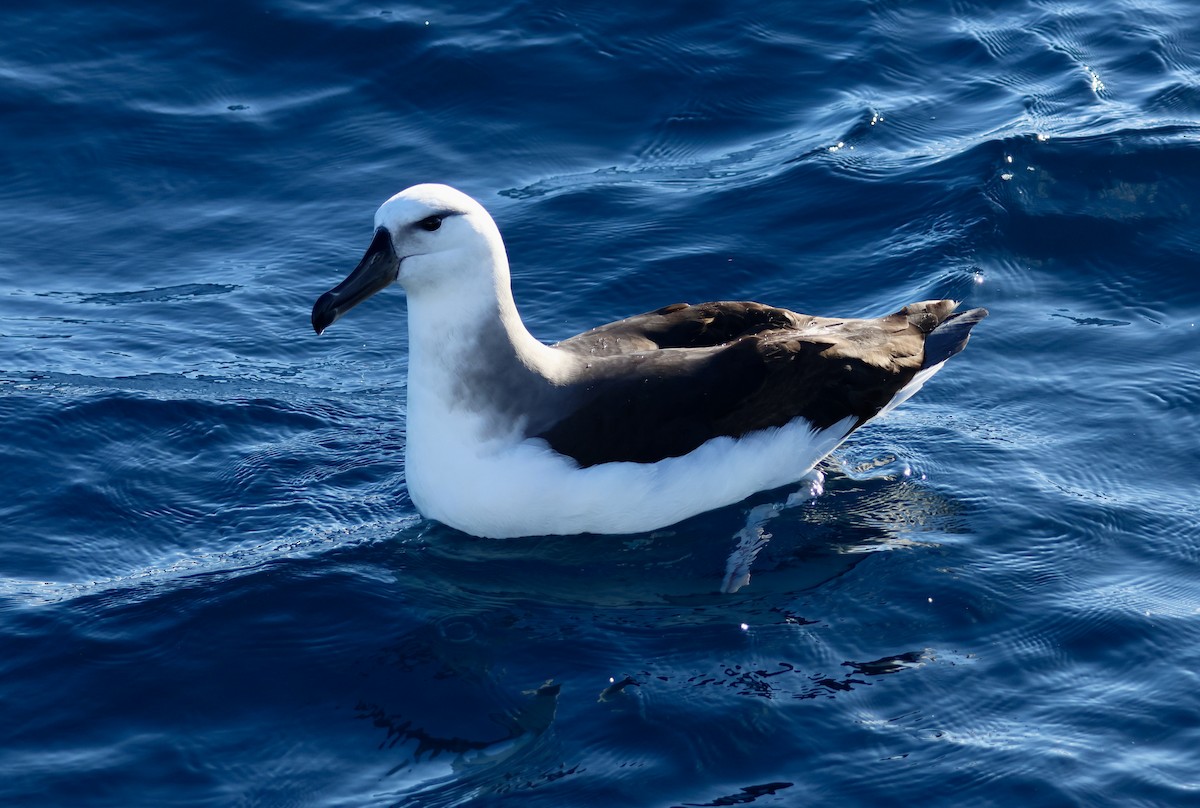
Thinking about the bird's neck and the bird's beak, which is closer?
the bird's beak

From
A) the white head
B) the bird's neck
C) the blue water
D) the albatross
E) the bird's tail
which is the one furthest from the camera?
the bird's tail

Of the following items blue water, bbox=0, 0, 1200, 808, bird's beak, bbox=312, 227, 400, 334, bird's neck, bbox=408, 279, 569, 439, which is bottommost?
blue water, bbox=0, 0, 1200, 808

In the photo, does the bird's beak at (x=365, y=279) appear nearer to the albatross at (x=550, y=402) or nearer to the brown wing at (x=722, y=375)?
the albatross at (x=550, y=402)

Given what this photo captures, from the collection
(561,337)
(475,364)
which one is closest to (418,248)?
(475,364)

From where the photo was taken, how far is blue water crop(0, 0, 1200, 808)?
779cm

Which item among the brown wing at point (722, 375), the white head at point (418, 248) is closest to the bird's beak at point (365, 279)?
the white head at point (418, 248)

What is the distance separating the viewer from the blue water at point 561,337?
7785 mm

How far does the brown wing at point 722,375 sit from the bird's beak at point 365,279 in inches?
52.3

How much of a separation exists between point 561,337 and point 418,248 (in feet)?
10.7

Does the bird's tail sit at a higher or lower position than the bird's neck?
lower

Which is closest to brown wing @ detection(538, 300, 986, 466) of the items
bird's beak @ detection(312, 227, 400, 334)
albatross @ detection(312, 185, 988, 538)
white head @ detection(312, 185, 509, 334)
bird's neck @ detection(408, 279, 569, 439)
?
albatross @ detection(312, 185, 988, 538)

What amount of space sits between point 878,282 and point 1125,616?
4615 mm

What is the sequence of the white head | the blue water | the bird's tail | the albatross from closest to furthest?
1. the blue water
2. the white head
3. the albatross
4. the bird's tail

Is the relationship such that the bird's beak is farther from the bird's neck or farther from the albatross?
the bird's neck
